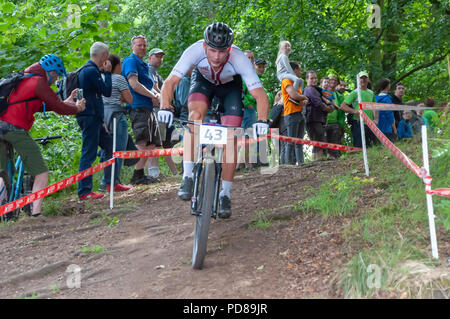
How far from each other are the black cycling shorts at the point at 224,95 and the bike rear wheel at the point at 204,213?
0.86m

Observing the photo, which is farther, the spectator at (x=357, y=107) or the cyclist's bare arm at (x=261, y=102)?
the spectator at (x=357, y=107)

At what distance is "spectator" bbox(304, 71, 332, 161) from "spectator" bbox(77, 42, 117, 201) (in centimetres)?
388

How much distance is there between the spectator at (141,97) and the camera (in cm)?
823

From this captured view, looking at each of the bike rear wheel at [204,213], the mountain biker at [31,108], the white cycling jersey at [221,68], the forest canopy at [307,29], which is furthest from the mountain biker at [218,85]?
the forest canopy at [307,29]

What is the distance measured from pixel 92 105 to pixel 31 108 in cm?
111

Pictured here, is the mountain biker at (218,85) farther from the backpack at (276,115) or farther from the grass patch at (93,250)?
the backpack at (276,115)

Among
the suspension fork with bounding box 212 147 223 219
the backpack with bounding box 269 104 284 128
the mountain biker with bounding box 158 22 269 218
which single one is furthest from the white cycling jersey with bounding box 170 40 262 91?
the backpack with bounding box 269 104 284 128

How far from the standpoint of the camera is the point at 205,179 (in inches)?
172

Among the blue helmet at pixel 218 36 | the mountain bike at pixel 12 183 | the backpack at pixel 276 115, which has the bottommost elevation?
the mountain bike at pixel 12 183

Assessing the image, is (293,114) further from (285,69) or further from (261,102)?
(261,102)

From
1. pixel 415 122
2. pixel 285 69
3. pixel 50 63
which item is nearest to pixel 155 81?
pixel 285 69

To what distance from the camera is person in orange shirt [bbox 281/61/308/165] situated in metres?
8.98

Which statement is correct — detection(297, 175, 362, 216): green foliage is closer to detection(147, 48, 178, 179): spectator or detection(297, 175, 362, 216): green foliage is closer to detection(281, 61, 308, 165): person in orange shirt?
detection(281, 61, 308, 165): person in orange shirt

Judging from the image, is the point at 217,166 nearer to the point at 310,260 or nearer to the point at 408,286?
the point at 310,260
